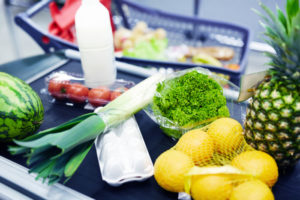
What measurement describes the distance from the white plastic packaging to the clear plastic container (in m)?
0.05

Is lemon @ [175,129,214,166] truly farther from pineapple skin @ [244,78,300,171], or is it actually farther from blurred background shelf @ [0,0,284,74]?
blurred background shelf @ [0,0,284,74]

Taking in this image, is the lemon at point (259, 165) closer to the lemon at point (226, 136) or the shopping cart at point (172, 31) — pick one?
the lemon at point (226, 136)

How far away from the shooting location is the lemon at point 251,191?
54cm

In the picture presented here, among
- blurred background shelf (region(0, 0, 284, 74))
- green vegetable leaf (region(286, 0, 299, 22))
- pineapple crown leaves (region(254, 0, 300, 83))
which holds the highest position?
green vegetable leaf (region(286, 0, 299, 22))

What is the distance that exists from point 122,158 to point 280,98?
42 cm

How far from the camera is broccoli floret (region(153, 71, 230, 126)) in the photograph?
2.64 ft

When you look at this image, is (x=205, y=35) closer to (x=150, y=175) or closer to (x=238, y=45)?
(x=238, y=45)

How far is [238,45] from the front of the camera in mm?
1942

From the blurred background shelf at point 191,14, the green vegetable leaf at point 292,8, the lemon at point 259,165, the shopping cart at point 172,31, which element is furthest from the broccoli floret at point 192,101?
the blurred background shelf at point 191,14

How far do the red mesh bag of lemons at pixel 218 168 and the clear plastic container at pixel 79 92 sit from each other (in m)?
0.41

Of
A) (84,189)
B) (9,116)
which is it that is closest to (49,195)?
(84,189)

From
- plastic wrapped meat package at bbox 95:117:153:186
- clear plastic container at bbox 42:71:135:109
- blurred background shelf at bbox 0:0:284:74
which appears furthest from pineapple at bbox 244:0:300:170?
blurred background shelf at bbox 0:0:284:74

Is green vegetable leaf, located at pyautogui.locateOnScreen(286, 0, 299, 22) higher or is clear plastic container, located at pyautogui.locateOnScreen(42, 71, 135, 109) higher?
green vegetable leaf, located at pyautogui.locateOnScreen(286, 0, 299, 22)

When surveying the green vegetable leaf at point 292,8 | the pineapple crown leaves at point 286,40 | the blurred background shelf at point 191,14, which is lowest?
the blurred background shelf at point 191,14
